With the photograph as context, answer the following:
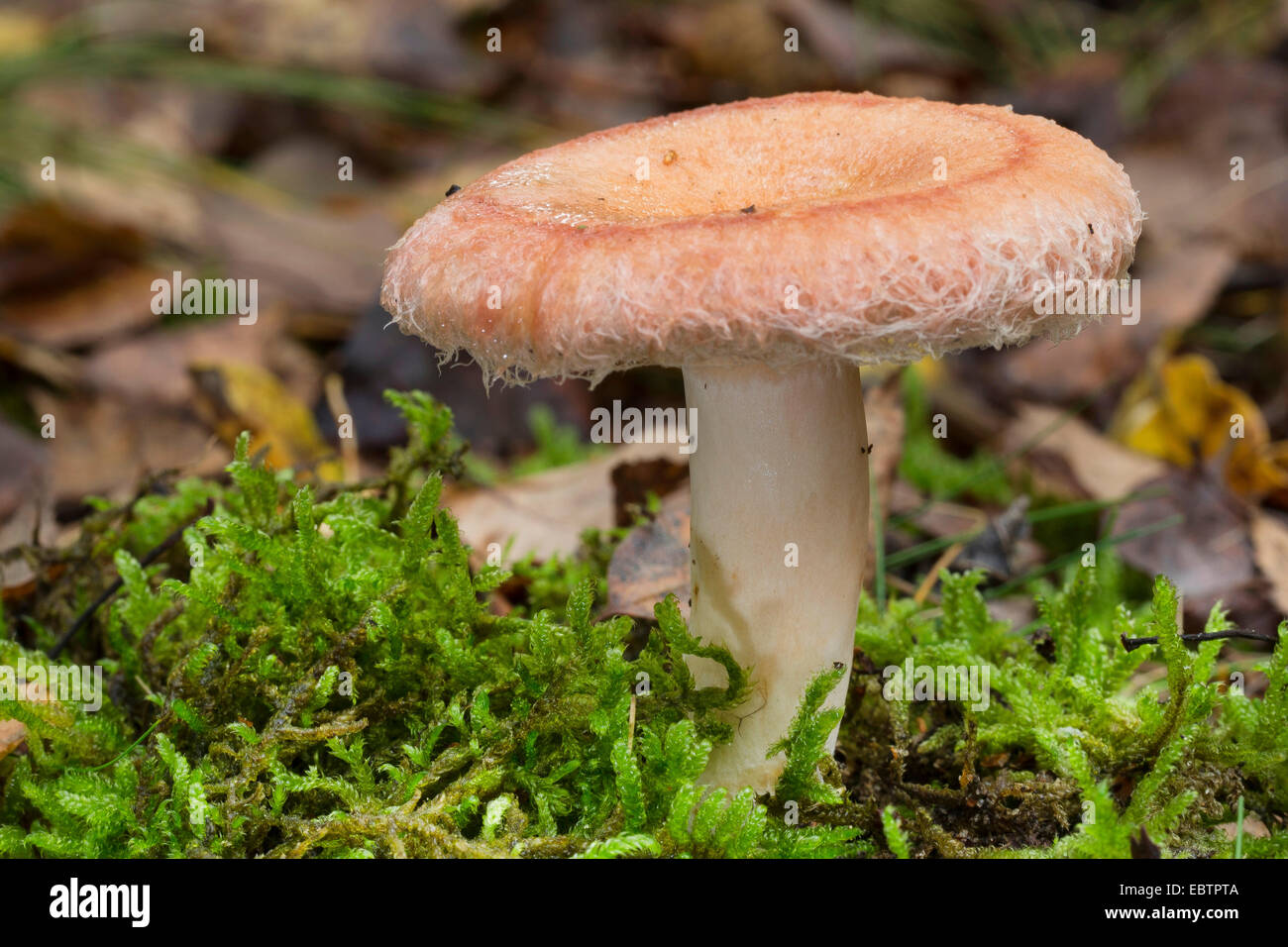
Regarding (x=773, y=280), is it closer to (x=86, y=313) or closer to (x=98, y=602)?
(x=98, y=602)

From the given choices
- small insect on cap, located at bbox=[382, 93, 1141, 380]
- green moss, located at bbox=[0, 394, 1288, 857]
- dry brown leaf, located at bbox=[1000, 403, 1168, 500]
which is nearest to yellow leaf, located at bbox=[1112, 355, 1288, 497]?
dry brown leaf, located at bbox=[1000, 403, 1168, 500]

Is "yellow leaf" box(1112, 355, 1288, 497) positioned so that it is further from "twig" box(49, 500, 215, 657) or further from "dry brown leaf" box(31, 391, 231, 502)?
"dry brown leaf" box(31, 391, 231, 502)

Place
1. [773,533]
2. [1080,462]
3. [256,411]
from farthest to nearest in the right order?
[256,411], [1080,462], [773,533]

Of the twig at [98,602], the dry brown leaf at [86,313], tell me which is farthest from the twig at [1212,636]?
the dry brown leaf at [86,313]

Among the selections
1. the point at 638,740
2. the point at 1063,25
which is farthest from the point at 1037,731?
the point at 1063,25

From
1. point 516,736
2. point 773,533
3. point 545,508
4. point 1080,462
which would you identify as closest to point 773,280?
point 773,533

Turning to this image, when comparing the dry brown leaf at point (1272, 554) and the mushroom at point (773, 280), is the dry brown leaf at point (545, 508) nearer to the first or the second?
the mushroom at point (773, 280)
